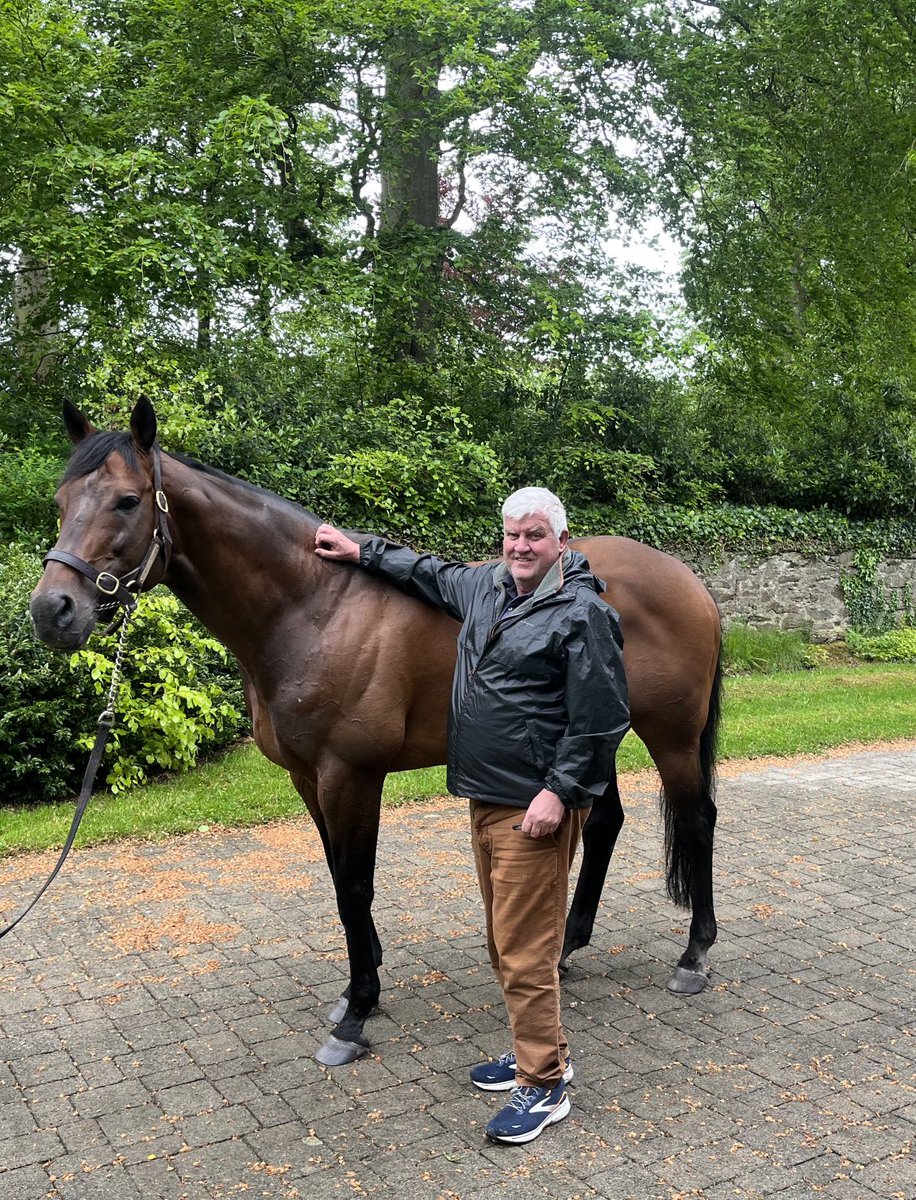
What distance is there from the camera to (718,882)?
215 inches

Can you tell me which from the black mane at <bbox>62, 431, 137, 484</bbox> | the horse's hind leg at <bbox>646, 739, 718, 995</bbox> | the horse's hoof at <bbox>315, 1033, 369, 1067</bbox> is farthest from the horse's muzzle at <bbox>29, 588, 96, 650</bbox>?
the horse's hind leg at <bbox>646, 739, 718, 995</bbox>

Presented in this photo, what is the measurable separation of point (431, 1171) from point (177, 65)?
11680 mm

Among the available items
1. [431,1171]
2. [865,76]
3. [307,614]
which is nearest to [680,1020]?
[431,1171]

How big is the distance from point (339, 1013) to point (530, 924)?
3.72 feet

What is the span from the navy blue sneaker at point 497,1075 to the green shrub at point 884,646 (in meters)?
12.2

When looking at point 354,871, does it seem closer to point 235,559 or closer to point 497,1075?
point 497,1075

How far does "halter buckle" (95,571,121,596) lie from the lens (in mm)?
3096

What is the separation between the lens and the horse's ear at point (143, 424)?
10.3ft

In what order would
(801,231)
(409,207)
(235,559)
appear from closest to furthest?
(235,559)
(409,207)
(801,231)

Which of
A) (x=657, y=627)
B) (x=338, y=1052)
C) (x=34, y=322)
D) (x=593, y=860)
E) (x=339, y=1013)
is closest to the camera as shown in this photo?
(x=338, y=1052)

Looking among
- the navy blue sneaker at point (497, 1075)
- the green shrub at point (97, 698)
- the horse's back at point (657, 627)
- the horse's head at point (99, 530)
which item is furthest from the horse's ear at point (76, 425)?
the green shrub at point (97, 698)

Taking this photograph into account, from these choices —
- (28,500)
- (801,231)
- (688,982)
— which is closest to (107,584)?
(688,982)

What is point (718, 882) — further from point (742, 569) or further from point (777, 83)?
point (777, 83)

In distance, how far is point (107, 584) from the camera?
3.12 metres
